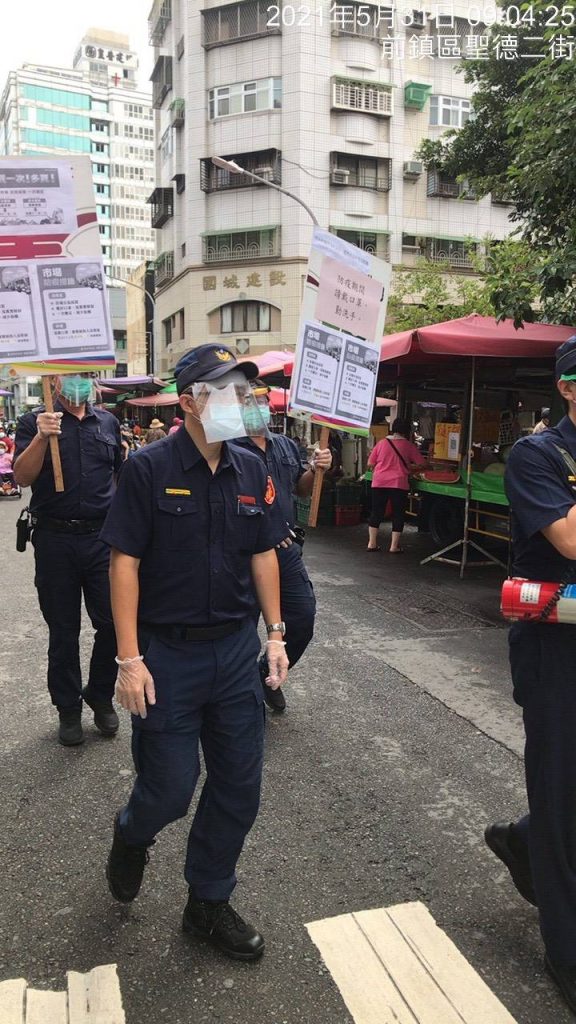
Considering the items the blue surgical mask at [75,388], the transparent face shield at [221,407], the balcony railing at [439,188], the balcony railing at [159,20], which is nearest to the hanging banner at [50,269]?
the blue surgical mask at [75,388]

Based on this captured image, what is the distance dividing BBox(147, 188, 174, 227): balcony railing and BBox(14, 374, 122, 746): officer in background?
120 ft

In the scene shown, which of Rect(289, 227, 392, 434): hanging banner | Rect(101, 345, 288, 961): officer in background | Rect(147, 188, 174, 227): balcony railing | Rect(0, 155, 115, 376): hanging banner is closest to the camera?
Rect(101, 345, 288, 961): officer in background

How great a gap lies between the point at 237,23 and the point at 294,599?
3508 cm

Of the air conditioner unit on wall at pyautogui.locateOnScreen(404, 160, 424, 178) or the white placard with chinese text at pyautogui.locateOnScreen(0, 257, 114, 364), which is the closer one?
the white placard with chinese text at pyautogui.locateOnScreen(0, 257, 114, 364)

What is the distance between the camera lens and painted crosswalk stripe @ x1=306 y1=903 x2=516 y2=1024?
2309mm

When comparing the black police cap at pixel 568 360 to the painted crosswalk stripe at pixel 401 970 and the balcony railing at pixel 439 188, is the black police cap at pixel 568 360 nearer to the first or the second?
the painted crosswalk stripe at pixel 401 970

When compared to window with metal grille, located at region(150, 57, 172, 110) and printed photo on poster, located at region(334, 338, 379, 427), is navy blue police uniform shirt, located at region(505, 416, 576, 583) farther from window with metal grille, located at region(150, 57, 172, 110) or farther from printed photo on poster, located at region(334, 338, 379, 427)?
window with metal grille, located at region(150, 57, 172, 110)

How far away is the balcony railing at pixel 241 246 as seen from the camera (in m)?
32.6

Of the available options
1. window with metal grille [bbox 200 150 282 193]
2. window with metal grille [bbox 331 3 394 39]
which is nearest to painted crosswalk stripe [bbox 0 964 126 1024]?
window with metal grille [bbox 200 150 282 193]

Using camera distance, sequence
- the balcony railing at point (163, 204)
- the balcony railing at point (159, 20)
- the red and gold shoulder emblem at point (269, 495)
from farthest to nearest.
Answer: the balcony railing at point (163, 204) < the balcony railing at point (159, 20) < the red and gold shoulder emblem at point (269, 495)

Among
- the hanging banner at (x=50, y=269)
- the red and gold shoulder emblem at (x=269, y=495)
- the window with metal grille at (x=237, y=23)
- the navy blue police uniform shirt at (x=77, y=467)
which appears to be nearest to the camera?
the red and gold shoulder emblem at (x=269, y=495)

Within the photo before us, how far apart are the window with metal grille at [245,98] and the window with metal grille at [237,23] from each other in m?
1.79

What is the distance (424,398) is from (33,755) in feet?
36.1

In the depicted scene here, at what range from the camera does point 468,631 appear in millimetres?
6641
